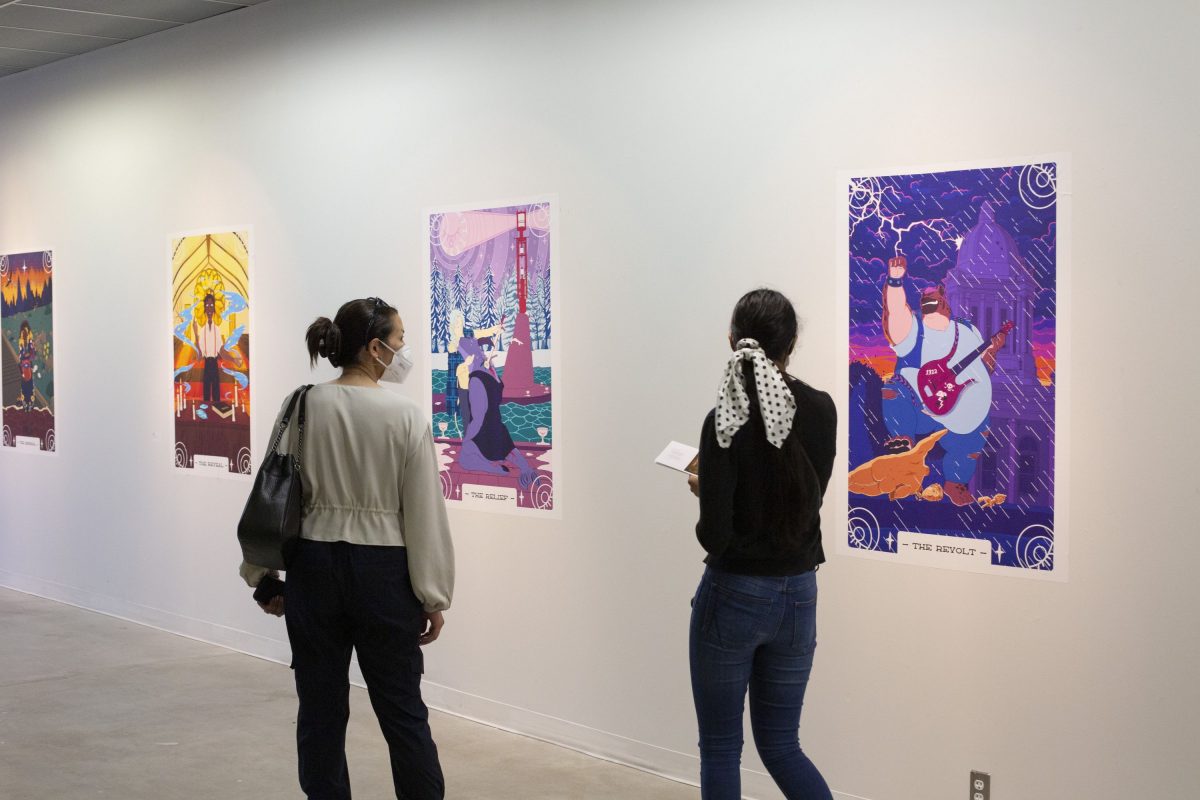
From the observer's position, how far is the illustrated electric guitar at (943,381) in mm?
3688

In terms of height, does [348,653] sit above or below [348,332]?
below

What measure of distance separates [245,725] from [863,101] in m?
3.46

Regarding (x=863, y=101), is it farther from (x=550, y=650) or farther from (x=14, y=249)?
(x=14, y=249)

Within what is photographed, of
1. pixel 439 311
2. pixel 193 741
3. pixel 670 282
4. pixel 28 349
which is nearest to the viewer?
pixel 670 282

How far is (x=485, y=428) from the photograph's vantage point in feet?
16.8

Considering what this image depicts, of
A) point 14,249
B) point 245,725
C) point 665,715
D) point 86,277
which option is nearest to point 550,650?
point 665,715

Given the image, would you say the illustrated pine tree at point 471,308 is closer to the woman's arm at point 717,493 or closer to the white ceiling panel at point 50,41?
the woman's arm at point 717,493

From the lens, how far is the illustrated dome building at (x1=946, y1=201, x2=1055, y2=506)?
3570 millimetres

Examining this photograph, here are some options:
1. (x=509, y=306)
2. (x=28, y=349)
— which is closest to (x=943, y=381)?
(x=509, y=306)

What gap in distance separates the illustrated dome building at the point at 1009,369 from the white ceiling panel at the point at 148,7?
412 centimetres

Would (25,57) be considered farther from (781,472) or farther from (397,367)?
(781,472)

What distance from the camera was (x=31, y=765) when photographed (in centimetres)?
454

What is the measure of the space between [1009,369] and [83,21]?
5.18 meters

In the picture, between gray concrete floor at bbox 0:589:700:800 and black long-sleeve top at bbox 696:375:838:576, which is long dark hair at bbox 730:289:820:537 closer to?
black long-sleeve top at bbox 696:375:838:576
